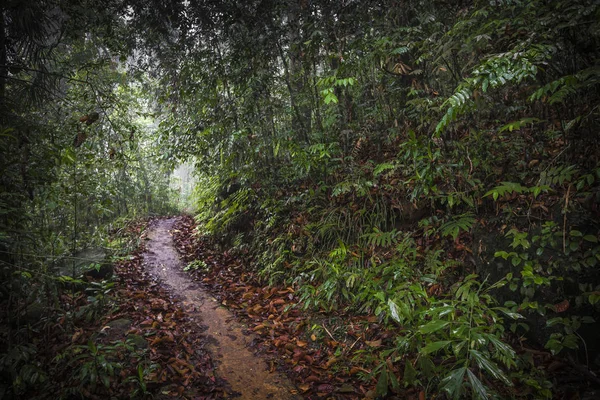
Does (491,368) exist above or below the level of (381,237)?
below

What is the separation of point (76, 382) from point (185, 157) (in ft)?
19.9

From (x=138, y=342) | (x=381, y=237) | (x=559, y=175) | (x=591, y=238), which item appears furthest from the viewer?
(x=381, y=237)

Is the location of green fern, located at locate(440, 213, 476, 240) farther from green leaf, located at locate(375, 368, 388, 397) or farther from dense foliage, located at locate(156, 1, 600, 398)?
green leaf, located at locate(375, 368, 388, 397)

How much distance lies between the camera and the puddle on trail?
3.41 metres

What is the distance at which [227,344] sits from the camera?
4238mm

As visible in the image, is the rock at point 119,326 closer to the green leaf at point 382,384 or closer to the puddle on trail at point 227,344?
the puddle on trail at point 227,344

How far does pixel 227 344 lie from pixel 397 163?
3.77m

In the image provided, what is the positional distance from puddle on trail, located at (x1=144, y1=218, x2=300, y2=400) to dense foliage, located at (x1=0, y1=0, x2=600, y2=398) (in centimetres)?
108

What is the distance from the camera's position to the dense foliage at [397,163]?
9.98 feet

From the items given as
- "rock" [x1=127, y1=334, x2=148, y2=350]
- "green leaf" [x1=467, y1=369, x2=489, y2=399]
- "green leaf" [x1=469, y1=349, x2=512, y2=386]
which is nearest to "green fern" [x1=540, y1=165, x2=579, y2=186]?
"green leaf" [x1=469, y1=349, x2=512, y2=386]

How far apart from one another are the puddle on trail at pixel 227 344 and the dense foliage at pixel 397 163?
1085 mm

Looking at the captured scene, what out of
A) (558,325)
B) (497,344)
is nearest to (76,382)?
(497,344)

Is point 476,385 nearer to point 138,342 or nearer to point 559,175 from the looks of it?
point 559,175

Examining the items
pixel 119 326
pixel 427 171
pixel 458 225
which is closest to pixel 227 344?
pixel 119 326
